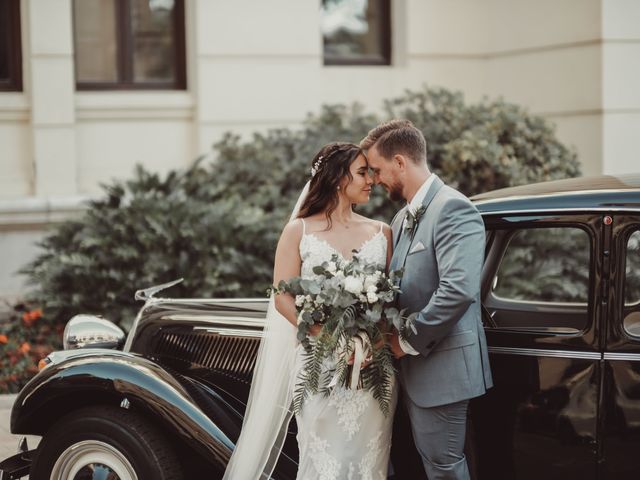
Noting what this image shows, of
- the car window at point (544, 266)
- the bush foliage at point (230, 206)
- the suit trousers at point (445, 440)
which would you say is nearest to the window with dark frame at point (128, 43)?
the bush foliage at point (230, 206)

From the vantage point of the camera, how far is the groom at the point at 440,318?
380 centimetres

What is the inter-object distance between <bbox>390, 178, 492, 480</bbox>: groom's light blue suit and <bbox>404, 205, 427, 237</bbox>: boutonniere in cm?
2

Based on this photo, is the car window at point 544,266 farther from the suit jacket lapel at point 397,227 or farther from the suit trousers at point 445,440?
the suit trousers at point 445,440

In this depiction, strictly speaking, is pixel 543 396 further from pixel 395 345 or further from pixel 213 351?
pixel 213 351

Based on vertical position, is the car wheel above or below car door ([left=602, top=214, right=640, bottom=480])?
below

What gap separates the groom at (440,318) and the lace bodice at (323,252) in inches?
7.8

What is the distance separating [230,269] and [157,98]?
145 inches

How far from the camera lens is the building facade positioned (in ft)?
35.0

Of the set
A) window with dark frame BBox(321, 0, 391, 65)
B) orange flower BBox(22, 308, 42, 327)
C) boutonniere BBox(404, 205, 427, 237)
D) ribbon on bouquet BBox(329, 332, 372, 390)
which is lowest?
orange flower BBox(22, 308, 42, 327)

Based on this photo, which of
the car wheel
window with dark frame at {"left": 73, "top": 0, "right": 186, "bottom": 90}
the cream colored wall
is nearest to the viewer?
the car wheel

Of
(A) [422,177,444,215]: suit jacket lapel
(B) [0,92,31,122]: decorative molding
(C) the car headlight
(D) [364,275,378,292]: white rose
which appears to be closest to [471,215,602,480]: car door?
(A) [422,177,444,215]: suit jacket lapel

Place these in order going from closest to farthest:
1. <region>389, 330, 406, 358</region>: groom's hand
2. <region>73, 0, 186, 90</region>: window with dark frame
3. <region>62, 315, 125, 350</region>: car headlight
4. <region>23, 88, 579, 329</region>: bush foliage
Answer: <region>389, 330, 406, 358</region>: groom's hand
<region>62, 315, 125, 350</region>: car headlight
<region>23, 88, 579, 329</region>: bush foliage
<region>73, 0, 186, 90</region>: window with dark frame

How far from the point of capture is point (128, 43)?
11.3 m

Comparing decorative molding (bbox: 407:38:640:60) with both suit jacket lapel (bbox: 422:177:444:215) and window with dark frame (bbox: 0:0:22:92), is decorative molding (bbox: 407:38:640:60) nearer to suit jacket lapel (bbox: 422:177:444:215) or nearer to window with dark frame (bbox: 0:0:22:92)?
window with dark frame (bbox: 0:0:22:92)
